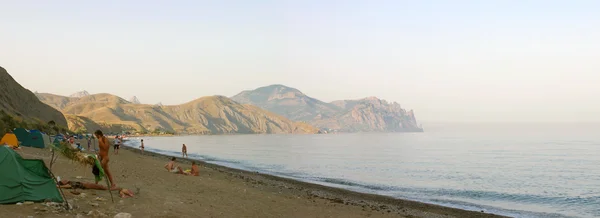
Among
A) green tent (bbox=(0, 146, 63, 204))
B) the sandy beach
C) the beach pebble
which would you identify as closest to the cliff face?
the sandy beach

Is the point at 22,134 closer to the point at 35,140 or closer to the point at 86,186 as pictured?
the point at 35,140

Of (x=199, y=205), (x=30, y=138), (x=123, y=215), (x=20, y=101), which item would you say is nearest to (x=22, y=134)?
(x=30, y=138)

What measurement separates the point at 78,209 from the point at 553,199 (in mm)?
26034

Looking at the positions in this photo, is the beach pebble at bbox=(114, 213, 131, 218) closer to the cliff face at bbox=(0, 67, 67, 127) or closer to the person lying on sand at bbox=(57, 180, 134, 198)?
the person lying on sand at bbox=(57, 180, 134, 198)

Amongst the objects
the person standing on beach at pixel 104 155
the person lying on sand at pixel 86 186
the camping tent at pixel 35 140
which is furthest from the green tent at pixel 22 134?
the person lying on sand at pixel 86 186

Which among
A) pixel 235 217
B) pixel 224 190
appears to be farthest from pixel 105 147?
pixel 224 190

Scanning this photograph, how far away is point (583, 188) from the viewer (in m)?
31.0

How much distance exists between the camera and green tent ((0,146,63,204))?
32.4 feet

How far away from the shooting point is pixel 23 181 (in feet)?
33.1

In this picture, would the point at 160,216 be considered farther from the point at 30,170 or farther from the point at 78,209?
the point at 30,170

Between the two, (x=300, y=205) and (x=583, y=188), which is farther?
(x=583, y=188)

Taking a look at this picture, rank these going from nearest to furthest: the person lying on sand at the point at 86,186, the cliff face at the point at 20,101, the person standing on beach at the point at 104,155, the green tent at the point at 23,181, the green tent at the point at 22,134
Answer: the green tent at the point at 23,181, the person lying on sand at the point at 86,186, the person standing on beach at the point at 104,155, the green tent at the point at 22,134, the cliff face at the point at 20,101

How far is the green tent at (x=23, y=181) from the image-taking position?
389 inches

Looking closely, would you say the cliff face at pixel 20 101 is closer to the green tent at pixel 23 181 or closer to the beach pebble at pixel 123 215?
the green tent at pixel 23 181
